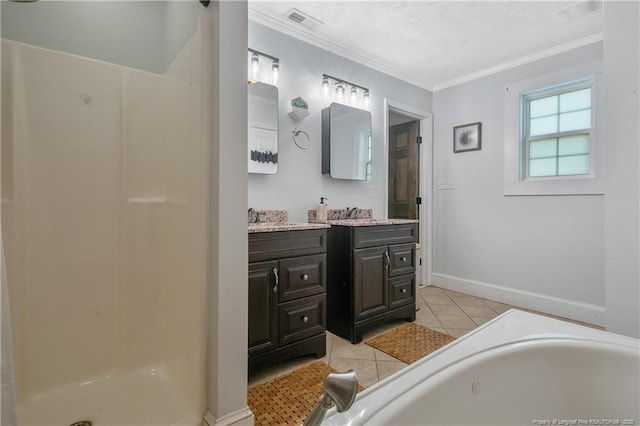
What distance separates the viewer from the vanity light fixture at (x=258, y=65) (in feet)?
7.37

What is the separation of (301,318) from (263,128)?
1.36 meters

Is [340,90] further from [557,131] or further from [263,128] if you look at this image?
[557,131]

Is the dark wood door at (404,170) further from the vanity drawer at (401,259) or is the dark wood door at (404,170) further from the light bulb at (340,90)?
the light bulb at (340,90)

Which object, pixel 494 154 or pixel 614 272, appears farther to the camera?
pixel 494 154

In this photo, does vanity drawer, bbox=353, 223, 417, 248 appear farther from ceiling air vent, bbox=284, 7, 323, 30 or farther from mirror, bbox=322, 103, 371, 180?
ceiling air vent, bbox=284, 7, 323, 30

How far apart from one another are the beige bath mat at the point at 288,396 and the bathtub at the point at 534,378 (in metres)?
0.76

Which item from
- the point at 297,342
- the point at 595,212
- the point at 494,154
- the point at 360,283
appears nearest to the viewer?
the point at 297,342

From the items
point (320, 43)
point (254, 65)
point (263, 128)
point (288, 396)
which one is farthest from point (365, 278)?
point (320, 43)

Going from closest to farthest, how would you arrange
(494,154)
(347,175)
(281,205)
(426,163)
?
(281,205) < (347,175) < (494,154) < (426,163)

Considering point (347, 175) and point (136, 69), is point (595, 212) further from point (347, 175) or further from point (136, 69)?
point (136, 69)

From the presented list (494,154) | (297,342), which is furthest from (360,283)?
(494,154)

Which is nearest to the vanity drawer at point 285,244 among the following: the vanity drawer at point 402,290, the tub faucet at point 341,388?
the vanity drawer at point 402,290

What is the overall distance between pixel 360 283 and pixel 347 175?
104 centimetres

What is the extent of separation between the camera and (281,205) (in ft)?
7.98
